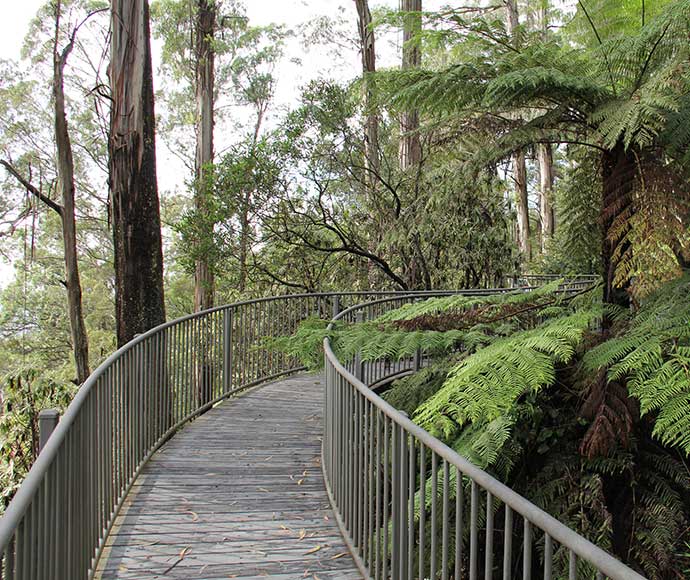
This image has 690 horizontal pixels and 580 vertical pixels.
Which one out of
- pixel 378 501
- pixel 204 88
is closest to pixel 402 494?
pixel 378 501

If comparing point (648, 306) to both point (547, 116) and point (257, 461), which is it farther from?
point (257, 461)

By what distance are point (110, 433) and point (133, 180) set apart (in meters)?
4.34

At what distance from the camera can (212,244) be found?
1313 cm

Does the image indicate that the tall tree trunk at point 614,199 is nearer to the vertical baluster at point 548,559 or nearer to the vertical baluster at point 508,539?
the vertical baluster at point 508,539

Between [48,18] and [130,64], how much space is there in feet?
46.4

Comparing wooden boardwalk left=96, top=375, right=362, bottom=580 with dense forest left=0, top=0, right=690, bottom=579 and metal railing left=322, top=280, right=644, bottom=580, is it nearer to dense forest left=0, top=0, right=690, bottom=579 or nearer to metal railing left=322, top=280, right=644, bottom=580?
metal railing left=322, top=280, right=644, bottom=580

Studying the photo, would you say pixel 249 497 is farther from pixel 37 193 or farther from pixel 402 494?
pixel 37 193

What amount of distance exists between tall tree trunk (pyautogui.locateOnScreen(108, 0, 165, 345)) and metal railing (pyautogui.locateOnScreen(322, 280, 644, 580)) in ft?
11.2

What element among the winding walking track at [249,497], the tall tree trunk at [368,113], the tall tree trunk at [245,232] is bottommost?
the winding walking track at [249,497]

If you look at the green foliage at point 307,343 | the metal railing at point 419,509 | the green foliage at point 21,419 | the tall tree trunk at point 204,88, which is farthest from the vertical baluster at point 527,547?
the tall tree trunk at point 204,88

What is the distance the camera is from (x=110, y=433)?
4.06 meters

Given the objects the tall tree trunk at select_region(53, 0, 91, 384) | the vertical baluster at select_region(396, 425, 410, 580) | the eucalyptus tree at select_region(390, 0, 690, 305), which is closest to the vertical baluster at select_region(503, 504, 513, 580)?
the vertical baluster at select_region(396, 425, 410, 580)

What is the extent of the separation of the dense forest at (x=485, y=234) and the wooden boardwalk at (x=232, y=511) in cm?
101

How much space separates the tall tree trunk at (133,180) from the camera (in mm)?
7547
